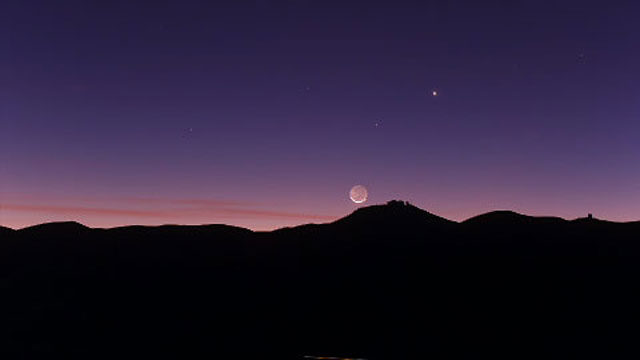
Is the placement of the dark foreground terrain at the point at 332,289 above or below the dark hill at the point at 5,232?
below

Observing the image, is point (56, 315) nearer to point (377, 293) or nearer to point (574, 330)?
point (377, 293)

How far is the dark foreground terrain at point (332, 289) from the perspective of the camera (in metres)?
31.2

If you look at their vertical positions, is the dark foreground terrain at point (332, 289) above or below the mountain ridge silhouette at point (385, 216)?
below

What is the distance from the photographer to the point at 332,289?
46.2m

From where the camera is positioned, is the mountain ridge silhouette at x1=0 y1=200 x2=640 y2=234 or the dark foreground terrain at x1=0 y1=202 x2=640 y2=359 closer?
the dark foreground terrain at x1=0 y1=202 x2=640 y2=359

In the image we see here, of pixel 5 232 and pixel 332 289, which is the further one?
pixel 5 232

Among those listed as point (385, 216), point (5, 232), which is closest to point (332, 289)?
point (385, 216)

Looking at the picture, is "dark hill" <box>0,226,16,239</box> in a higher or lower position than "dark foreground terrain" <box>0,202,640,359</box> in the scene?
higher

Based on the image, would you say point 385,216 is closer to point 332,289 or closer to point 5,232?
point 332,289

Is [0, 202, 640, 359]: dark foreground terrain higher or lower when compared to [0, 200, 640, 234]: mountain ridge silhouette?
lower

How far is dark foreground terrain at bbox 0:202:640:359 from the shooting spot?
1230 inches

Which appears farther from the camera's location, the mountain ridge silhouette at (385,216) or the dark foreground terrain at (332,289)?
the mountain ridge silhouette at (385,216)

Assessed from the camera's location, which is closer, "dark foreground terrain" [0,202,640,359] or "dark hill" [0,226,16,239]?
"dark foreground terrain" [0,202,640,359]

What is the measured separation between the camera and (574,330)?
111 feet
